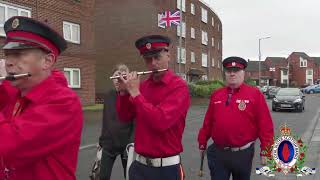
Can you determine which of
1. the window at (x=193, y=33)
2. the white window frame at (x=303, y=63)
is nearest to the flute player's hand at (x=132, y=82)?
the window at (x=193, y=33)

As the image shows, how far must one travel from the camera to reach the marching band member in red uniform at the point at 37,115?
2271 mm

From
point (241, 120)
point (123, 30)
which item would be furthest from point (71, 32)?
point (241, 120)

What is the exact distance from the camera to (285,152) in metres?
5.18

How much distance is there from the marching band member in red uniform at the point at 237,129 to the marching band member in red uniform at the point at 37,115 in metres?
2.92

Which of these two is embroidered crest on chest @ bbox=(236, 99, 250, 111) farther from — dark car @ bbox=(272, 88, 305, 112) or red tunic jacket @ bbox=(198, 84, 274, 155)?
dark car @ bbox=(272, 88, 305, 112)

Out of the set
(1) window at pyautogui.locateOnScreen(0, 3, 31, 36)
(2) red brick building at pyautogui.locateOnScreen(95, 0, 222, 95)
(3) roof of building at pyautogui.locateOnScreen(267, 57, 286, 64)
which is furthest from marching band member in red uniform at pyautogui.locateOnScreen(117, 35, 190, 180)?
(3) roof of building at pyautogui.locateOnScreen(267, 57, 286, 64)

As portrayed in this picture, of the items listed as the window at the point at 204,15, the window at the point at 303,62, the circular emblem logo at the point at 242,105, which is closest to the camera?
the circular emblem logo at the point at 242,105

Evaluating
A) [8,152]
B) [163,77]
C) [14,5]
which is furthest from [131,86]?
[14,5]

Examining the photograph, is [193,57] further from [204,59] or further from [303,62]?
[303,62]

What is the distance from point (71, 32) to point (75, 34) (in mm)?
606

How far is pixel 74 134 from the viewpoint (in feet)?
8.07

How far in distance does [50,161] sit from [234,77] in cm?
345

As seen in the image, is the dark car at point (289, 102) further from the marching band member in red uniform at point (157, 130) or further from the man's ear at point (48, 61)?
the man's ear at point (48, 61)

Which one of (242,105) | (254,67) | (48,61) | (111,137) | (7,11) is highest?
(7,11)
